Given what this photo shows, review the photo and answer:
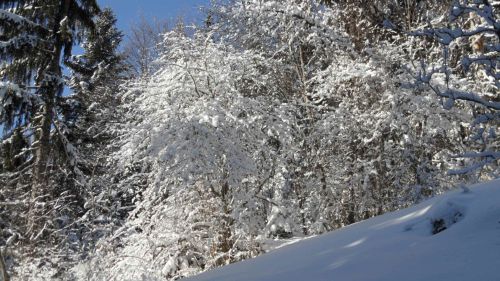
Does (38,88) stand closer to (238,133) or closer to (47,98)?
(47,98)

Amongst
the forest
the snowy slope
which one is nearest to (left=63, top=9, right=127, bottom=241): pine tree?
the forest

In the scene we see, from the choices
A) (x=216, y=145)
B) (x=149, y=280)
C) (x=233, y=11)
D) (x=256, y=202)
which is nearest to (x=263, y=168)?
(x=256, y=202)

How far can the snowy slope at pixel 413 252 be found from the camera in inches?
89.5

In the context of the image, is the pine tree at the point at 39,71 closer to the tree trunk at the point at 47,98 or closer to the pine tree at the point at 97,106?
the tree trunk at the point at 47,98

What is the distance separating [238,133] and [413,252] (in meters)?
6.25

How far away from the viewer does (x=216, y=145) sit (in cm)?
827

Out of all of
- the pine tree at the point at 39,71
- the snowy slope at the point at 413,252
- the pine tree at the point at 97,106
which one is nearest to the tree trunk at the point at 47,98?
the pine tree at the point at 39,71

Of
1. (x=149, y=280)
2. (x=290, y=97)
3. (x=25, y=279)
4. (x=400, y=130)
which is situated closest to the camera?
(x=149, y=280)

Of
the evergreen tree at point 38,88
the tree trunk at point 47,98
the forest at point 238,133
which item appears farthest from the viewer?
the tree trunk at point 47,98

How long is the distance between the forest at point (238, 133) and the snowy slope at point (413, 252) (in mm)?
4009

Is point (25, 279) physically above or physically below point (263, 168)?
below

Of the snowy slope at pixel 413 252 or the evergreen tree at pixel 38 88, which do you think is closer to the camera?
the snowy slope at pixel 413 252

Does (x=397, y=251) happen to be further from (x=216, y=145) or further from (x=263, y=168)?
(x=263, y=168)

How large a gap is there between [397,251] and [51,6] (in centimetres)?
1075
